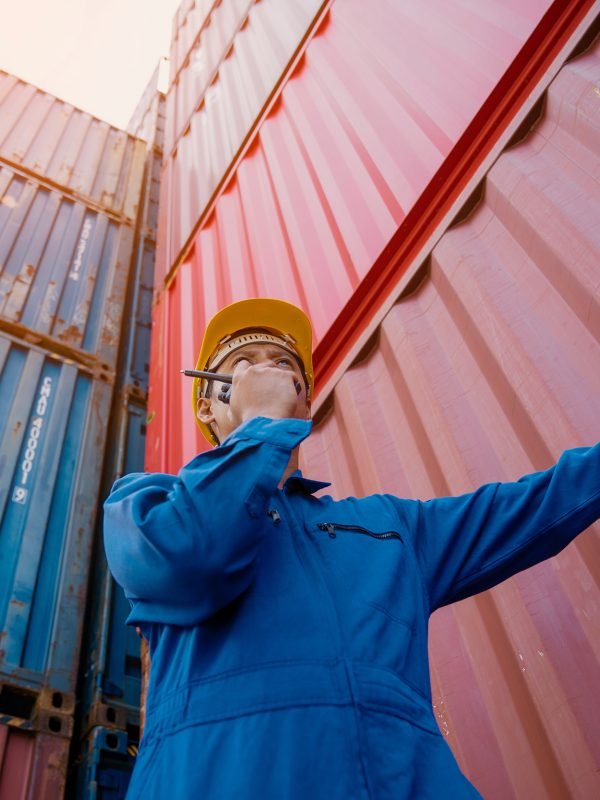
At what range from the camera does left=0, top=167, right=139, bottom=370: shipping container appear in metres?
5.30

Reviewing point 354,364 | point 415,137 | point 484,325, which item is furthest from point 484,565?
point 415,137

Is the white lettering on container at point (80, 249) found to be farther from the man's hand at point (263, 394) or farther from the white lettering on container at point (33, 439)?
the man's hand at point (263, 394)

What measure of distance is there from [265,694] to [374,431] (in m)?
1.71

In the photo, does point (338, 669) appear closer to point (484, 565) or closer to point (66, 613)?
point (484, 565)

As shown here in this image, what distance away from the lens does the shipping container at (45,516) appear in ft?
10.8

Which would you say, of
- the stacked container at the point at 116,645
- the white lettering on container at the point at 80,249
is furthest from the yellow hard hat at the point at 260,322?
the white lettering on container at the point at 80,249

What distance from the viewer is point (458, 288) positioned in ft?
7.86

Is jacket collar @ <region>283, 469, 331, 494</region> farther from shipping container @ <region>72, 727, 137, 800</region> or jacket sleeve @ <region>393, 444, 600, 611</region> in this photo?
shipping container @ <region>72, 727, 137, 800</region>

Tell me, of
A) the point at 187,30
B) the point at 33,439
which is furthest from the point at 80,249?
the point at 187,30

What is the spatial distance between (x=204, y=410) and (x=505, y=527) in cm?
A: 86

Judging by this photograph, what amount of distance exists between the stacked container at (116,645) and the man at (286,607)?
2602mm

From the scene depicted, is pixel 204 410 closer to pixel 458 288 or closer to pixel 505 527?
pixel 505 527

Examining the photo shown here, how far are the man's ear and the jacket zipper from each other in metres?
0.57

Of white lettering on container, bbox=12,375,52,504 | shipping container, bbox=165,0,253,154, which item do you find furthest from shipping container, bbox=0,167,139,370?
shipping container, bbox=165,0,253,154
